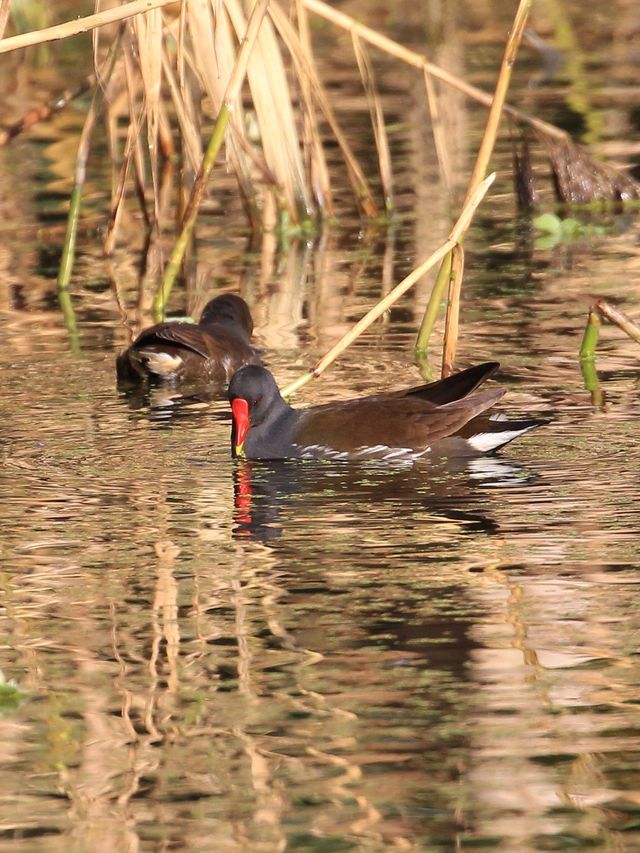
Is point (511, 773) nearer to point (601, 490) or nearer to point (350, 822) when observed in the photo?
point (350, 822)

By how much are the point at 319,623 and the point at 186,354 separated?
461 centimetres

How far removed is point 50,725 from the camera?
561 centimetres

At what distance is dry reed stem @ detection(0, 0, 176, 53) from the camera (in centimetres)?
752

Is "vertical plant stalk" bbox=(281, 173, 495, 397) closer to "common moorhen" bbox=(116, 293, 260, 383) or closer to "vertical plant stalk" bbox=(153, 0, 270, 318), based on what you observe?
"vertical plant stalk" bbox=(153, 0, 270, 318)

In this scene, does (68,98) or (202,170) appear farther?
(68,98)

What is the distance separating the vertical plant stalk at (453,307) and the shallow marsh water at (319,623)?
381 millimetres

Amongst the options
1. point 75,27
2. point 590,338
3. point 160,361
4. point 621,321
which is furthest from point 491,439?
point 160,361

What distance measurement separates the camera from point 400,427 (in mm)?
8547

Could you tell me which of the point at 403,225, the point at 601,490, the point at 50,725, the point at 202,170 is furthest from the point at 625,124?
the point at 50,725

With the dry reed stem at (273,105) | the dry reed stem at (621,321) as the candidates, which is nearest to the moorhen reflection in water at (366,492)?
the dry reed stem at (621,321)

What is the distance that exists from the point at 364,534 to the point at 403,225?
26.5 ft

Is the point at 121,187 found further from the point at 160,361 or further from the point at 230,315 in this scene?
the point at 160,361

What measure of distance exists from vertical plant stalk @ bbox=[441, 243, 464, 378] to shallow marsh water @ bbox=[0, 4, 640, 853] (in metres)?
0.38

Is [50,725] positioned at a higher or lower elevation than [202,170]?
lower
